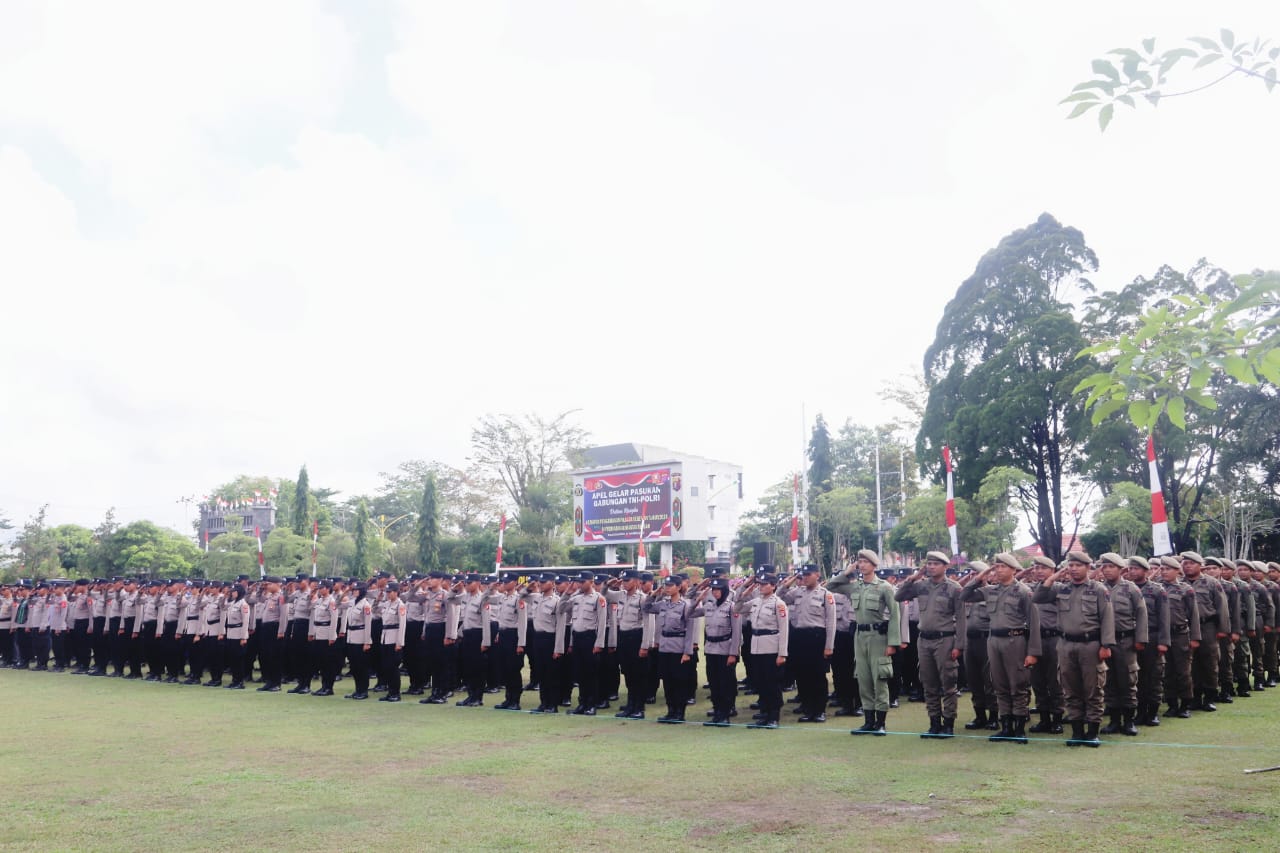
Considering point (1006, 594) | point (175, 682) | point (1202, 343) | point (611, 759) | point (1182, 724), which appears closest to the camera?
point (1202, 343)

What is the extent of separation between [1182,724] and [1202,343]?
7786 millimetres

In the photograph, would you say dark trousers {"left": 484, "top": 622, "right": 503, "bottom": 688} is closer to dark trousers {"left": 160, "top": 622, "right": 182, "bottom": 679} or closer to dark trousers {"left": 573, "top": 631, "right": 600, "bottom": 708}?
dark trousers {"left": 573, "top": 631, "right": 600, "bottom": 708}

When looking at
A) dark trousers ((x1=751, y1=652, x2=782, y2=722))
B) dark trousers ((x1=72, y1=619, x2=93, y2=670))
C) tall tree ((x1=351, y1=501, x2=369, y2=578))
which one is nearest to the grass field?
dark trousers ((x1=751, y1=652, x2=782, y2=722))

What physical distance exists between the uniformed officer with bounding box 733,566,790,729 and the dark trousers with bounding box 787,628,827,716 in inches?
22.5

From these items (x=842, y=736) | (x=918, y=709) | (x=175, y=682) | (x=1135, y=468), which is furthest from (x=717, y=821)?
(x=1135, y=468)

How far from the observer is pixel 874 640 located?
920cm

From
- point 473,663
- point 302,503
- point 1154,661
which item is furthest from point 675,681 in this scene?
point 302,503

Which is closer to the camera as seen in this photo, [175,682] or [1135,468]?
[175,682]

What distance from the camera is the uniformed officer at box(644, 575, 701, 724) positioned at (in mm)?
10617

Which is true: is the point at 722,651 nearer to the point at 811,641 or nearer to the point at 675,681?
the point at 675,681

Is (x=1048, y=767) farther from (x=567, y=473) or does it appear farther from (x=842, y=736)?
(x=567, y=473)

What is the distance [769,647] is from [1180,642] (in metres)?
4.28

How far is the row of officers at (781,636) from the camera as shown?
879cm

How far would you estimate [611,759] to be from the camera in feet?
26.9
